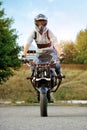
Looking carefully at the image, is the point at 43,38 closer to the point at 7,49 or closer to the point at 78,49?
the point at 7,49

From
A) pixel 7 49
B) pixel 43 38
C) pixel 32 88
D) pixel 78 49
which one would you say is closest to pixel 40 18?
pixel 43 38

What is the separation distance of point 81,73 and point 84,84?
14.5m

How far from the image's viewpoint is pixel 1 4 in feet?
156

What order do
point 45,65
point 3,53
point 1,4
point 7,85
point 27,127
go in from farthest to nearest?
1. point 7,85
2. point 1,4
3. point 3,53
4. point 45,65
5. point 27,127

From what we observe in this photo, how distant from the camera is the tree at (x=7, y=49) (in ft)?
144

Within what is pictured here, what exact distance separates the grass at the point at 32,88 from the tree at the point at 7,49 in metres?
2.44

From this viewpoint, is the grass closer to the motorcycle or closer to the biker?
the motorcycle

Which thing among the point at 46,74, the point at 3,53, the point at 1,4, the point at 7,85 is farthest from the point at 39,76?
the point at 7,85

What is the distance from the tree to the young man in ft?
101

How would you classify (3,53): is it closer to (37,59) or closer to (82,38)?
(37,59)

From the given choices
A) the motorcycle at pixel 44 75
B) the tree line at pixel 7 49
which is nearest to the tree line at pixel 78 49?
the tree line at pixel 7 49

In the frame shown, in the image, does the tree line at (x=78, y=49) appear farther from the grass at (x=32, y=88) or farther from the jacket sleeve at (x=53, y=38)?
the jacket sleeve at (x=53, y=38)

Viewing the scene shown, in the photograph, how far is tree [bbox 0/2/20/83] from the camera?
1732 inches

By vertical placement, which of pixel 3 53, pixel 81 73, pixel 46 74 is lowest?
pixel 81 73
